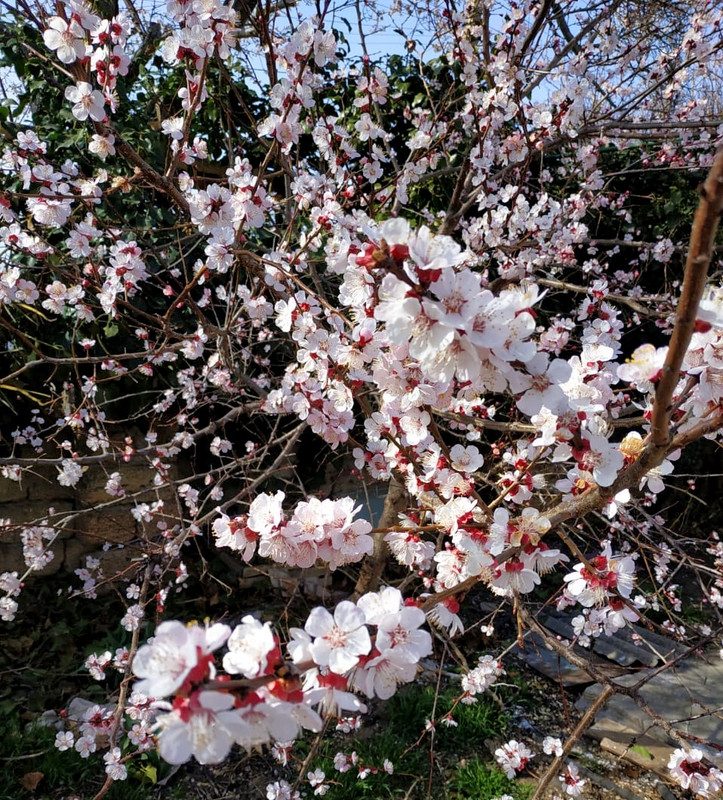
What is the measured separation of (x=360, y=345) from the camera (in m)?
1.36

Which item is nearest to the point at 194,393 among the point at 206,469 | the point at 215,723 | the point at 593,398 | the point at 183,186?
the point at 206,469

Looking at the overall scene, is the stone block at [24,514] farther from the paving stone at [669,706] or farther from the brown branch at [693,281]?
the brown branch at [693,281]

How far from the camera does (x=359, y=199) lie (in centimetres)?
325

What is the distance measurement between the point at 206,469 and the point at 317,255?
169 centimetres

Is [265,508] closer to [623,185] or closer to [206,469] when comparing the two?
[206,469]

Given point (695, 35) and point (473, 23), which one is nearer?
point (695, 35)

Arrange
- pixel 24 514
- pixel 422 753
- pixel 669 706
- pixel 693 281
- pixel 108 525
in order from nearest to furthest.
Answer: pixel 693 281, pixel 422 753, pixel 669 706, pixel 24 514, pixel 108 525

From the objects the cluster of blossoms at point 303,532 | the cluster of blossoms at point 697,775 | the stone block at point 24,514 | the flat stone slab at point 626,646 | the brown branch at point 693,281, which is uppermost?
the brown branch at point 693,281

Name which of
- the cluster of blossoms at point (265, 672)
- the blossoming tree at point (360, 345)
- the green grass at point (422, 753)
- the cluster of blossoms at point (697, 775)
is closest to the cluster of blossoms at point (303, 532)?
the blossoming tree at point (360, 345)

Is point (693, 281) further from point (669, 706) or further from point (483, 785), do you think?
point (669, 706)

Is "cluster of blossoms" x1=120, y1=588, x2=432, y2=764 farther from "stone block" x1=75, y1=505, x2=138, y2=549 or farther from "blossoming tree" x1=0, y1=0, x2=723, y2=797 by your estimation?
"stone block" x1=75, y1=505, x2=138, y2=549

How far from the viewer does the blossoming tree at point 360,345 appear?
77cm

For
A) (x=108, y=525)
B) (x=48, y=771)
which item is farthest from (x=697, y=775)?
(x=108, y=525)

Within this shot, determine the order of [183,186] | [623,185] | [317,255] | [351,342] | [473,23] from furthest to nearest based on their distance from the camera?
[623,185]
[317,255]
[473,23]
[183,186]
[351,342]
